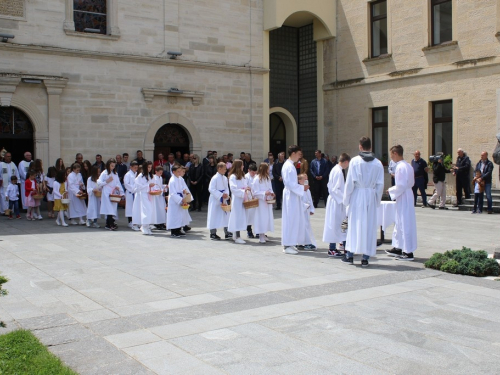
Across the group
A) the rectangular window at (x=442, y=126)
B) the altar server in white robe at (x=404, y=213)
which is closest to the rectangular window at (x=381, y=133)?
the rectangular window at (x=442, y=126)

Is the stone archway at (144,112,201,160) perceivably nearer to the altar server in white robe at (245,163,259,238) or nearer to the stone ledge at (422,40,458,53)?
the stone ledge at (422,40,458,53)

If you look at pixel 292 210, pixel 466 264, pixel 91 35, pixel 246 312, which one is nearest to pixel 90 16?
pixel 91 35

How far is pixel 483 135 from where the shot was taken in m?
18.3

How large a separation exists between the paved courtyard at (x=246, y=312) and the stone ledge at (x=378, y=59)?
39.1 feet

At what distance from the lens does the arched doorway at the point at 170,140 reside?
67.9 ft

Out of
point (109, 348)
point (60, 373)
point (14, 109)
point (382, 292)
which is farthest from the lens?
point (14, 109)

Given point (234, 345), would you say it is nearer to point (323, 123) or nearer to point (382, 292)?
point (382, 292)

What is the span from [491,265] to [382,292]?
2138mm

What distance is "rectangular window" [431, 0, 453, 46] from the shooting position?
19484mm

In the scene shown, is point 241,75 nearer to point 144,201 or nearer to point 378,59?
point 378,59

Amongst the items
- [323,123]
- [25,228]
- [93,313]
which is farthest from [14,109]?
[93,313]

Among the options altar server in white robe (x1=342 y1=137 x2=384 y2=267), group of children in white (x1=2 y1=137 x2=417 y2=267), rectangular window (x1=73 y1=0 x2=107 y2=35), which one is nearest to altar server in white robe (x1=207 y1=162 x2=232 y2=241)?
group of children in white (x1=2 y1=137 x2=417 y2=267)

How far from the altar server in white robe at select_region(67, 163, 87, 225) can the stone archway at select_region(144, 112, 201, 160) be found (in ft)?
15.6

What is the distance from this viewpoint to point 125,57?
63.9ft
